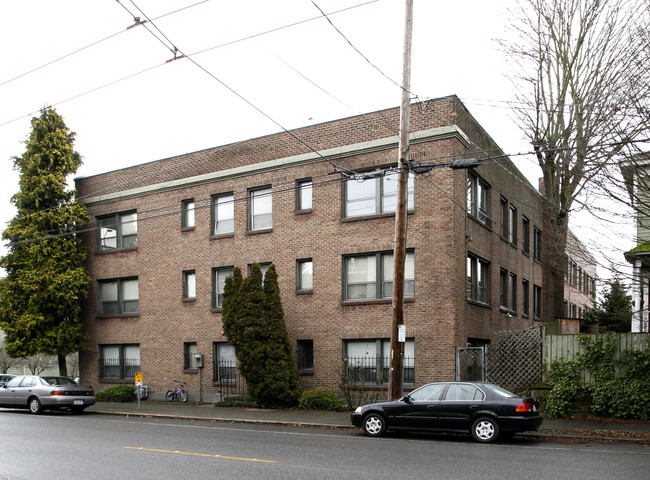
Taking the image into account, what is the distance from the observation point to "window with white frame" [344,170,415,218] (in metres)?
21.8

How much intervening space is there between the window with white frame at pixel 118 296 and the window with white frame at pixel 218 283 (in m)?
4.54

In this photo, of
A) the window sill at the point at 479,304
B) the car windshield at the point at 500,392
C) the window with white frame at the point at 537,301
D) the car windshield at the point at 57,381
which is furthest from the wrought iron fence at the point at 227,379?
the window with white frame at the point at 537,301

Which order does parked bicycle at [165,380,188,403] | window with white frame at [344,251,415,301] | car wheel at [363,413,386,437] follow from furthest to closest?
parked bicycle at [165,380,188,403], window with white frame at [344,251,415,301], car wheel at [363,413,386,437]

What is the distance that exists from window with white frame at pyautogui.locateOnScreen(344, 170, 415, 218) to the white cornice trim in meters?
1.06

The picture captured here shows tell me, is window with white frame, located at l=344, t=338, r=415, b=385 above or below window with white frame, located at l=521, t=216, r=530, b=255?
below

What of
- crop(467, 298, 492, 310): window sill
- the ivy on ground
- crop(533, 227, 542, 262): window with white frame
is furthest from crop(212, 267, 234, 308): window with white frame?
crop(533, 227, 542, 262): window with white frame

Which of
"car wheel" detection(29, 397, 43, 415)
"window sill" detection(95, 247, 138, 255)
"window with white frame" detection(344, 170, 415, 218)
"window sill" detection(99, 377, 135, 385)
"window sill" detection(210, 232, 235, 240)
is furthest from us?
"window sill" detection(95, 247, 138, 255)

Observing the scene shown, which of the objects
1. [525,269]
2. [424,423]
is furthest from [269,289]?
[525,269]

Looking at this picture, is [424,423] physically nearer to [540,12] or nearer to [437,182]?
[437,182]

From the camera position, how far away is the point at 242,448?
1275 cm

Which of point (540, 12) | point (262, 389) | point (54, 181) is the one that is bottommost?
point (262, 389)

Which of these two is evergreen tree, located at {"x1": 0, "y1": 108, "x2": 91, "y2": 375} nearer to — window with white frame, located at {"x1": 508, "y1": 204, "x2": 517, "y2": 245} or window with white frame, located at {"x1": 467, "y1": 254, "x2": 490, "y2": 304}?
window with white frame, located at {"x1": 467, "y1": 254, "x2": 490, "y2": 304}

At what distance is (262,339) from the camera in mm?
21812

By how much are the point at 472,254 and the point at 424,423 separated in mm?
9490
